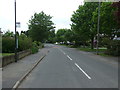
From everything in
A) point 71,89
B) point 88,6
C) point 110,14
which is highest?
point 88,6

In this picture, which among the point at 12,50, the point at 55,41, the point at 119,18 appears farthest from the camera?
the point at 55,41

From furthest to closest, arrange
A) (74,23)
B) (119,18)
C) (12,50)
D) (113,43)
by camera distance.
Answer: (74,23) < (113,43) < (12,50) < (119,18)

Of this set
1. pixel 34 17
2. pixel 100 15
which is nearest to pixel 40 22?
pixel 34 17

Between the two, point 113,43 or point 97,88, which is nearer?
point 97,88

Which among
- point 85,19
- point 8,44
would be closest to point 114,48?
point 8,44

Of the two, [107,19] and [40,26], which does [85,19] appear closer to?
[107,19]

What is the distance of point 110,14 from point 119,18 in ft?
45.2

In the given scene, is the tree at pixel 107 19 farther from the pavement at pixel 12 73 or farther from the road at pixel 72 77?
the pavement at pixel 12 73

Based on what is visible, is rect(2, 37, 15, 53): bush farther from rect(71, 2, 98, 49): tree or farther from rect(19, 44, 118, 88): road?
rect(71, 2, 98, 49): tree

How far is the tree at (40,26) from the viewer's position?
7056 centimetres

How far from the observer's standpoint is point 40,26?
7206 cm

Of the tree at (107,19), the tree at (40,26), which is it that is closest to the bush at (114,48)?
the tree at (107,19)

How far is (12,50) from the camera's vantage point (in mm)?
29000

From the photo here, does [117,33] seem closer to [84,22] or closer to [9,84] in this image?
[84,22]
